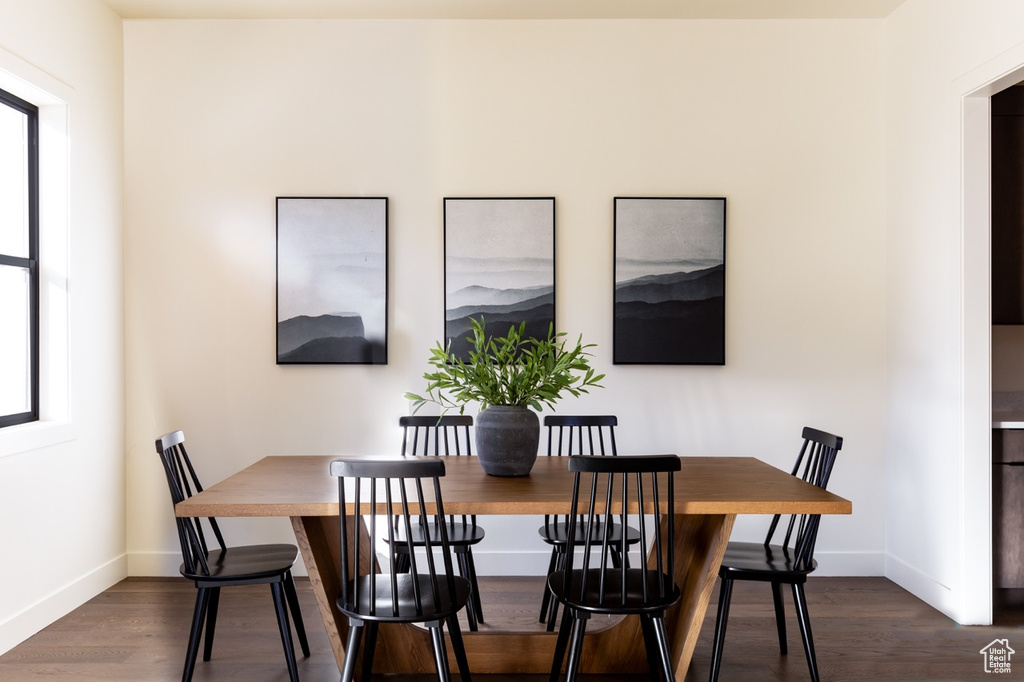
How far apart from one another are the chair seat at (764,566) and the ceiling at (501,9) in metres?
2.67

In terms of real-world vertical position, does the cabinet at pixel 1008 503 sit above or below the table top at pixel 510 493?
below

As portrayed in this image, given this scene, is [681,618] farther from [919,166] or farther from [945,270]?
[919,166]

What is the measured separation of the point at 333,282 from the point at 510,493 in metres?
1.95

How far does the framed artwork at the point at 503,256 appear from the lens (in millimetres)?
3812

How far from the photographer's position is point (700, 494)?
7.51 ft

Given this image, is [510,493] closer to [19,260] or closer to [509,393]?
[509,393]

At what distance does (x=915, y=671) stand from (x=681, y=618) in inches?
37.1

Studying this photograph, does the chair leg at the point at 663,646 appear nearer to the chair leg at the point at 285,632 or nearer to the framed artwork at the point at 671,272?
the chair leg at the point at 285,632

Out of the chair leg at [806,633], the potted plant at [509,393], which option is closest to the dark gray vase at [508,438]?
the potted plant at [509,393]

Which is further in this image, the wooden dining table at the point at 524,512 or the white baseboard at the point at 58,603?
the white baseboard at the point at 58,603

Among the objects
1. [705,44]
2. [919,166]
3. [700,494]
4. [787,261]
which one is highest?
[705,44]

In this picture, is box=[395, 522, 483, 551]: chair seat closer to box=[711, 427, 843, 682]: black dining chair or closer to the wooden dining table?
the wooden dining table

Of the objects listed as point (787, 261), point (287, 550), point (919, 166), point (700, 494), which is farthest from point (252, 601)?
point (919, 166)

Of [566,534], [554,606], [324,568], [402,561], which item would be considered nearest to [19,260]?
[324,568]
